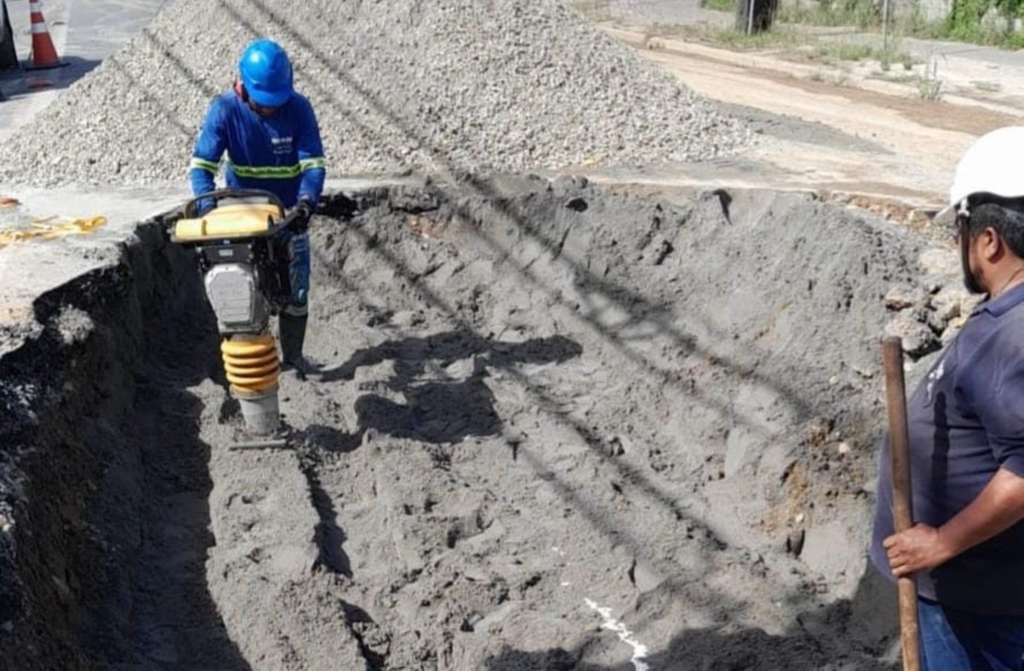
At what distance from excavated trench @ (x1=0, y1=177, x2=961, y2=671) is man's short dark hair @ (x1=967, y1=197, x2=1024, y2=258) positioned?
2087 millimetres

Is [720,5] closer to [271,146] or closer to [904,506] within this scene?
[271,146]

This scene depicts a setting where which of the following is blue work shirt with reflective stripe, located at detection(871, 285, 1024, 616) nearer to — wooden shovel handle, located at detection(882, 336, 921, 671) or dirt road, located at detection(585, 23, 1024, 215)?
wooden shovel handle, located at detection(882, 336, 921, 671)

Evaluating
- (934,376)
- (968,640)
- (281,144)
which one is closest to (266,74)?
(281,144)

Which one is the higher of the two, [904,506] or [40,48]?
[904,506]

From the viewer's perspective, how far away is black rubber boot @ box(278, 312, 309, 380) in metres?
7.13

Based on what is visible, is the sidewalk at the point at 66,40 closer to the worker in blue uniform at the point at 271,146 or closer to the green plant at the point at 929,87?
the worker in blue uniform at the point at 271,146

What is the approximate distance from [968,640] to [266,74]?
4700 mm

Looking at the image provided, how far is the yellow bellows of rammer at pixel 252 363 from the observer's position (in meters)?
5.98

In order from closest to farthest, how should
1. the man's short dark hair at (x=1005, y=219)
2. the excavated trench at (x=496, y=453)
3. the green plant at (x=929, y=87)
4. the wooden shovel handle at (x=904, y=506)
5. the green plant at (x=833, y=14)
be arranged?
the man's short dark hair at (x=1005, y=219), the wooden shovel handle at (x=904, y=506), the excavated trench at (x=496, y=453), the green plant at (x=929, y=87), the green plant at (x=833, y=14)

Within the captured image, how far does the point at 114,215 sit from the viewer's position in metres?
8.96

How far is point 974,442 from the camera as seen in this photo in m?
2.83

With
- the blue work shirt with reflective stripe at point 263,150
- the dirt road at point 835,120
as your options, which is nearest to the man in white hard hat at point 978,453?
the blue work shirt with reflective stripe at point 263,150

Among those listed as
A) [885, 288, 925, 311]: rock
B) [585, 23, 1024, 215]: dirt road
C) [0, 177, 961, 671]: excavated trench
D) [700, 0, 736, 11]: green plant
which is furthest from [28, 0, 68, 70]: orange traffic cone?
[885, 288, 925, 311]: rock

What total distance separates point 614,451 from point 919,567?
3742 mm
